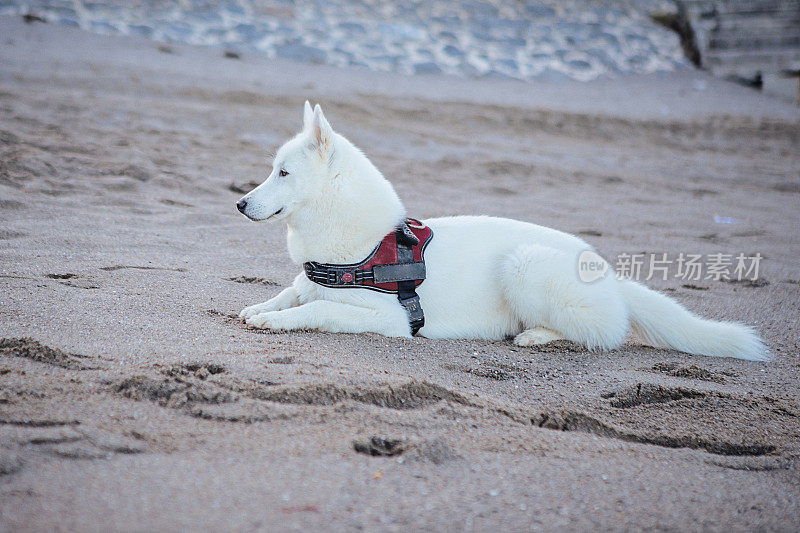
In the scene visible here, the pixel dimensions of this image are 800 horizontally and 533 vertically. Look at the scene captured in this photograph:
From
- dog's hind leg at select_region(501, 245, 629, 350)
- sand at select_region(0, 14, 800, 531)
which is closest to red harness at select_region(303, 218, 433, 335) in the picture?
sand at select_region(0, 14, 800, 531)

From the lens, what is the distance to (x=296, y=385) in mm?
2852

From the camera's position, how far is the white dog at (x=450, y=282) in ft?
12.5

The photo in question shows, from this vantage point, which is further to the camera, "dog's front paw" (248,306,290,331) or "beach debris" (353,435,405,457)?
"dog's front paw" (248,306,290,331)

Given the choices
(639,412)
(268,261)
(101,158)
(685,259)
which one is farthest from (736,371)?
(101,158)

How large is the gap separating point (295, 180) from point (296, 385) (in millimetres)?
1411

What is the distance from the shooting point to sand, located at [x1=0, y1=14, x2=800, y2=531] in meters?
A: 2.20

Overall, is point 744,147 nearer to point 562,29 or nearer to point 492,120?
point 492,120

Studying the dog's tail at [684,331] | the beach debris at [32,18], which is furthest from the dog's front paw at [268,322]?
the beach debris at [32,18]

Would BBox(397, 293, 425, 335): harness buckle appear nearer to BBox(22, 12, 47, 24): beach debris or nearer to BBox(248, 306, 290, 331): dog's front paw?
BBox(248, 306, 290, 331): dog's front paw

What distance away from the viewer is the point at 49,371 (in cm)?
279

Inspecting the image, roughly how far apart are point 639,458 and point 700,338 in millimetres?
1696

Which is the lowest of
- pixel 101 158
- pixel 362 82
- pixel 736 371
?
pixel 736 371

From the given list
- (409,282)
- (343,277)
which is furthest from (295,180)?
(409,282)

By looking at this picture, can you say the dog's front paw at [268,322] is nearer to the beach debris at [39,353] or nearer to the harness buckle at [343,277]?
the harness buckle at [343,277]
